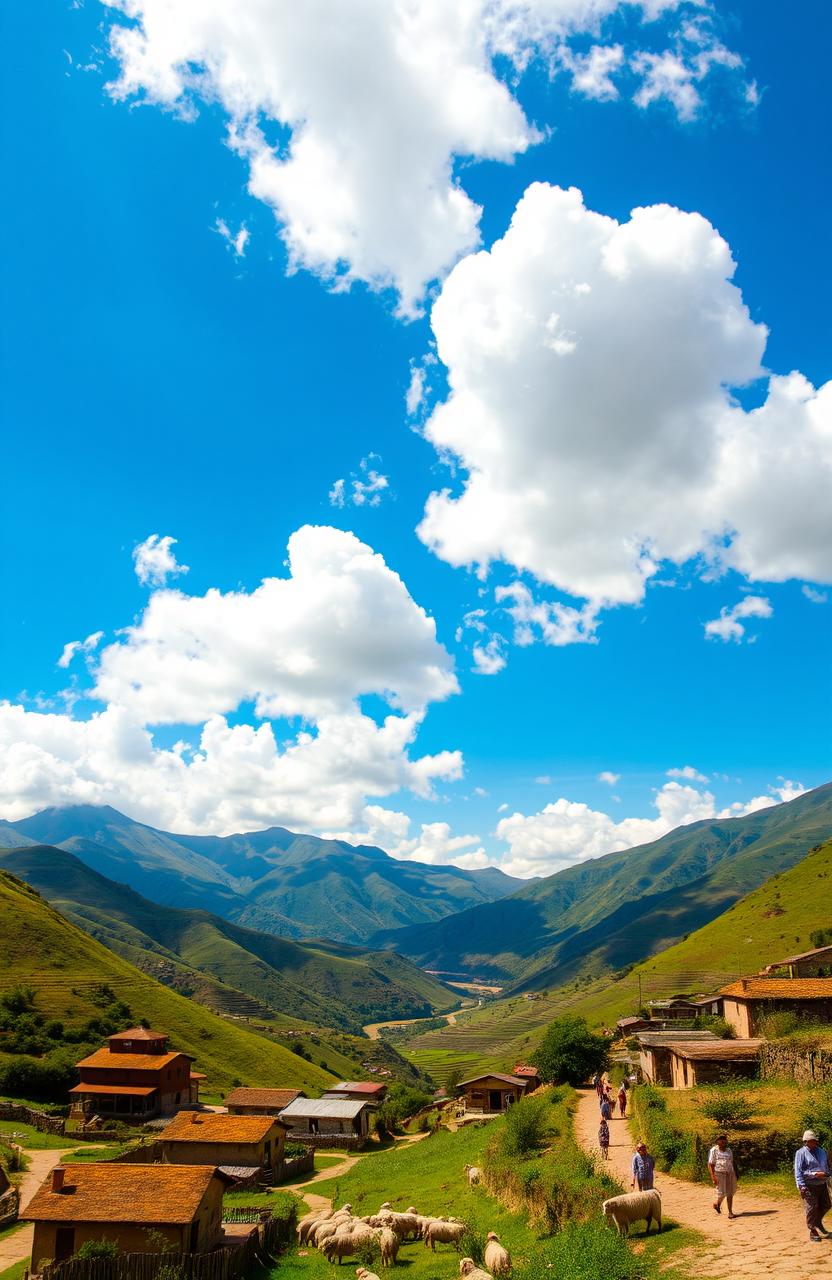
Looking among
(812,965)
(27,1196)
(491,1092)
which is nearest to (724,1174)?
(27,1196)

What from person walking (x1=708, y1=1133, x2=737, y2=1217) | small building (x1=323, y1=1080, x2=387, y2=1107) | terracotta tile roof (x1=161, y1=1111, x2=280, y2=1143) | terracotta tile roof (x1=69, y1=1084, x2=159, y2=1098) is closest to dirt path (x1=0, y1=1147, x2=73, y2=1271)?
terracotta tile roof (x1=161, y1=1111, x2=280, y2=1143)

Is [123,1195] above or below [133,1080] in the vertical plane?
above

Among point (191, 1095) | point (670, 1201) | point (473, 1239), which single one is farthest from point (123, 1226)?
point (191, 1095)

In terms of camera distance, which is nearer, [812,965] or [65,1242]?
[65,1242]

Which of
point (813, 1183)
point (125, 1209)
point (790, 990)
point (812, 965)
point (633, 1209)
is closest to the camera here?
point (813, 1183)

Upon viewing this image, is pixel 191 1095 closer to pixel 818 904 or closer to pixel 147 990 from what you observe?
pixel 147 990

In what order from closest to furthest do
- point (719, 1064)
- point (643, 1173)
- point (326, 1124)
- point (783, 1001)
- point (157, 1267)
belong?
point (643, 1173) → point (157, 1267) → point (719, 1064) → point (783, 1001) → point (326, 1124)

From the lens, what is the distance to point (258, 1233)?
3444 cm

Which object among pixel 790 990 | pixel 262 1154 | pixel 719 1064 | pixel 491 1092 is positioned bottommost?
pixel 491 1092

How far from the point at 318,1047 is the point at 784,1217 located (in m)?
192

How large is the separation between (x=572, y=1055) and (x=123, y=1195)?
43706mm

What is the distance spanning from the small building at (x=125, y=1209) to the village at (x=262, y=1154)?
67 mm

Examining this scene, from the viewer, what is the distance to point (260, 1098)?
246 feet

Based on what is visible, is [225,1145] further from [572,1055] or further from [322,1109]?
[572,1055]
